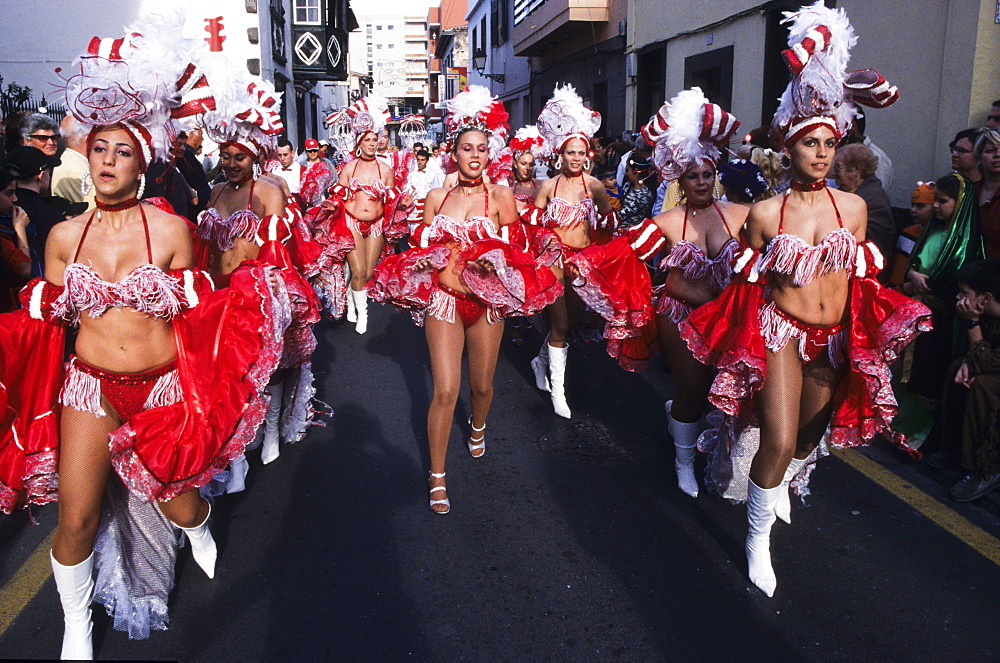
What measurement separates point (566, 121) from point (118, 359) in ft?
14.8

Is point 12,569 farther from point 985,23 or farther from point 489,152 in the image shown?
point 985,23

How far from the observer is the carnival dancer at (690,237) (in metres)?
4.53

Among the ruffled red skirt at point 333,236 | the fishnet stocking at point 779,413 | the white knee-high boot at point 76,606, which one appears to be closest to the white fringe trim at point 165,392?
the white knee-high boot at point 76,606

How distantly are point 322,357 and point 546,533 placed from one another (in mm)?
4313

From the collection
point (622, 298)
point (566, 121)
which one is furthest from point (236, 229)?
point (566, 121)

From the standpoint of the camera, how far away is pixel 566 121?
669cm

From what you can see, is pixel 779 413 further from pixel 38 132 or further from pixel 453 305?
pixel 38 132

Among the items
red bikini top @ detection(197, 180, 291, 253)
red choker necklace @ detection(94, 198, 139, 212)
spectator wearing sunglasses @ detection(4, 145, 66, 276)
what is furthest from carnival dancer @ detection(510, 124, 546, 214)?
red choker necklace @ detection(94, 198, 139, 212)

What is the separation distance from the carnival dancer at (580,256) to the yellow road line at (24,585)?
10.9ft

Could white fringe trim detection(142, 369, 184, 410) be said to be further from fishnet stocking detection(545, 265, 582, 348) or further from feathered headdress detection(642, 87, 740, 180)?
fishnet stocking detection(545, 265, 582, 348)

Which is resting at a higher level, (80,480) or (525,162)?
(525,162)

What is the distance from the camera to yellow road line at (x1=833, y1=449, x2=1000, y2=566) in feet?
13.2

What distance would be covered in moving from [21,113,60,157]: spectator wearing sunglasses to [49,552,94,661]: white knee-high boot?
484 centimetres

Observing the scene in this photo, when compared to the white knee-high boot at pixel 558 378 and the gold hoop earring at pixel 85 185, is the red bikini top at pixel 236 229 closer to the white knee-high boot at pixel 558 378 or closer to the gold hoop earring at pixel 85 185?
the white knee-high boot at pixel 558 378
